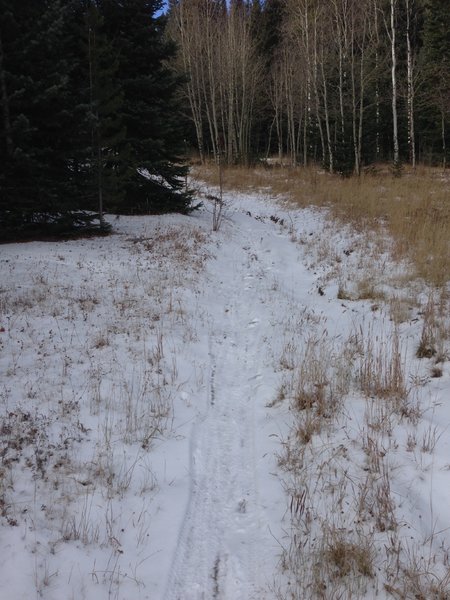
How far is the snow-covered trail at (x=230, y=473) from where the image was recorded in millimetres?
2869

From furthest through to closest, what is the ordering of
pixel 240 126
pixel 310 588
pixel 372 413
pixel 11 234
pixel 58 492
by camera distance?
pixel 240 126, pixel 11 234, pixel 372 413, pixel 58 492, pixel 310 588

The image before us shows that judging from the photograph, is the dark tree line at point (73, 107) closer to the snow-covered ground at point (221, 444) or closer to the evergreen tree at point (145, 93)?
the evergreen tree at point (145, 93)

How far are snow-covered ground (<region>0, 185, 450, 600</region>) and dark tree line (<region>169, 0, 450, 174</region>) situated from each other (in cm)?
1685

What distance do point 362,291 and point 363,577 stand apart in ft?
18.8

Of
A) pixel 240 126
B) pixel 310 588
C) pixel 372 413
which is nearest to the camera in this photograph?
pixel 310 588

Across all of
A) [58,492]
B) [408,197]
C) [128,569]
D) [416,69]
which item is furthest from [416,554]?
[416,69]

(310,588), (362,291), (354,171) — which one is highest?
(354,171)

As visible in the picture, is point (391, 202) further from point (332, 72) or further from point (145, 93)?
point (332, 72)

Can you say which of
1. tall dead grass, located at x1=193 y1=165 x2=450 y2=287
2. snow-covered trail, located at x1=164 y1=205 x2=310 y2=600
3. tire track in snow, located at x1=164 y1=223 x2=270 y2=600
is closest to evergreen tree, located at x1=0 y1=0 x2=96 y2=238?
snow-covered trail, located at x1=164 y1=205 x2=310 y2=600

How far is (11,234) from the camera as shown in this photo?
1255 centimetres

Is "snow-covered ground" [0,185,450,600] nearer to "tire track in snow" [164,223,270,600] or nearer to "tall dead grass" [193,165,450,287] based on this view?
"tire track in snow" [164,223,270,600]

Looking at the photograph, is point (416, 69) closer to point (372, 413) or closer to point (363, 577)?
point (372, 413)

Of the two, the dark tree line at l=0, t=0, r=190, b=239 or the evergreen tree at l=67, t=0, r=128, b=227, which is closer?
the dark tree line at l=0, t=0, r=190, b=239

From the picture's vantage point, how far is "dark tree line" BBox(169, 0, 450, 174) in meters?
24.3
